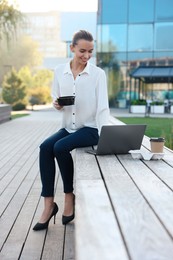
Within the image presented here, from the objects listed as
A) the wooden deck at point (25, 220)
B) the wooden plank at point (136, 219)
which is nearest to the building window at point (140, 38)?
the wooden deck at point (25, 220)

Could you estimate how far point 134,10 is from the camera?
82.6 feet

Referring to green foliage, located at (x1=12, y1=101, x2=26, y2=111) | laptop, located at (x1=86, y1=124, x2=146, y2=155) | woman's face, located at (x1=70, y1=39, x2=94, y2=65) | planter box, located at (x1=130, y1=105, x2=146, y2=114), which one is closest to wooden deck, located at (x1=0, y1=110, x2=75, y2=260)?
laptop, located at (x1=86, y1=124, x2=146, y2=155)

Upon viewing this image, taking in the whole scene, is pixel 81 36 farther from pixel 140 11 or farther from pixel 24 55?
pixel 24 55

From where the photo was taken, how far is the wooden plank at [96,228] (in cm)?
116

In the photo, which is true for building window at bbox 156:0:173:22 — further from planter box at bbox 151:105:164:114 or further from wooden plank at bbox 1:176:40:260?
wooden plank at bbox 1:176:40:260

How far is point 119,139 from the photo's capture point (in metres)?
2.74

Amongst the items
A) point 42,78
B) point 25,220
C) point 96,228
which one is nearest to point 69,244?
point 25,220

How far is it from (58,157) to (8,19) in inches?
503

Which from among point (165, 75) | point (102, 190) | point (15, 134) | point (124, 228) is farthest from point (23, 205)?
point (165, 75)

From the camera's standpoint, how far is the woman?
2857mm

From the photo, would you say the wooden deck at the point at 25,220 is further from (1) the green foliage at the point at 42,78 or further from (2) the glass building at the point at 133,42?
(1) the green foliage at the point at 42,78

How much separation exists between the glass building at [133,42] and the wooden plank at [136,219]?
78.7 feet

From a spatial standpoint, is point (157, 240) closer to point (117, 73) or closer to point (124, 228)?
point (124, 228)

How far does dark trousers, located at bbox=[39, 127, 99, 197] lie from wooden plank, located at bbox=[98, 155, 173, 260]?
0.58m
